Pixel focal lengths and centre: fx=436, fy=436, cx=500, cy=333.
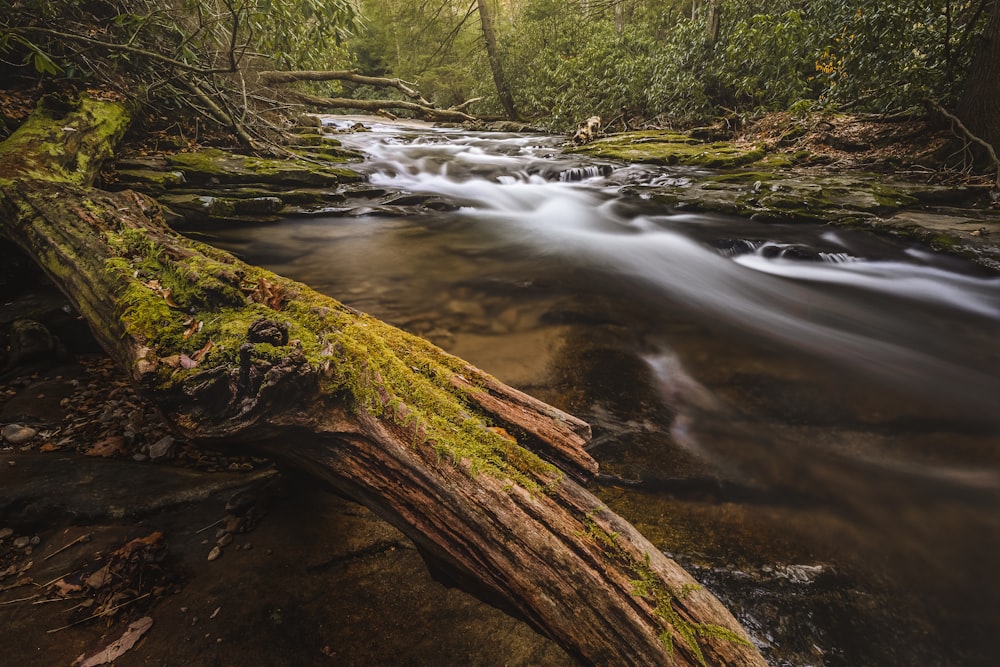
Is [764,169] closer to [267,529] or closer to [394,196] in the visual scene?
[394,196]

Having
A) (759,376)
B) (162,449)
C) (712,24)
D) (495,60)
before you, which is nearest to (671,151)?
(712,24)

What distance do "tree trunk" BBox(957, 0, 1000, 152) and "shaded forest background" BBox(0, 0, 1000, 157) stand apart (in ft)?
0.05

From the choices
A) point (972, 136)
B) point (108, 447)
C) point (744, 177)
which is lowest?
point (108, 447)

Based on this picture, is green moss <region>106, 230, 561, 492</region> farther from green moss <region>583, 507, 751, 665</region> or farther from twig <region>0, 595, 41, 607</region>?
twig <region>0, 595, 41, 607</region>

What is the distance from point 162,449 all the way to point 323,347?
Answer: 1.40 meters

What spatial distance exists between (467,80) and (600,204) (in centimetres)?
1690

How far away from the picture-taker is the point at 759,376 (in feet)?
9.82

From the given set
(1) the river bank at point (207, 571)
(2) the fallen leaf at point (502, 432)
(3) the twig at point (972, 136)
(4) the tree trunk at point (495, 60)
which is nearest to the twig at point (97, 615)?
(1) the river bank at point (207, 571)

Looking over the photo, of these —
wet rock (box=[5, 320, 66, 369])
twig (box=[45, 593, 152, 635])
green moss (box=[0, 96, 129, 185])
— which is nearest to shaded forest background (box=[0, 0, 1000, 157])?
green moss (box=[0, 96, 129, 185])

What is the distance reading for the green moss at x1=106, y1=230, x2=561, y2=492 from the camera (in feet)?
4.86

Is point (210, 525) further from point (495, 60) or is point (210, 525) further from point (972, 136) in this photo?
point (495, 60)

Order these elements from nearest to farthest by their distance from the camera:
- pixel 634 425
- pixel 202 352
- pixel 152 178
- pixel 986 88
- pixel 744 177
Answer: pixel 202 352
pixel 634 425
pixel 152 178
pixel 986 88
pixel 744 177

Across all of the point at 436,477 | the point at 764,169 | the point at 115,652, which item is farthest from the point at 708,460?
the point at 764,169

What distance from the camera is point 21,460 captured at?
204 centimetres
